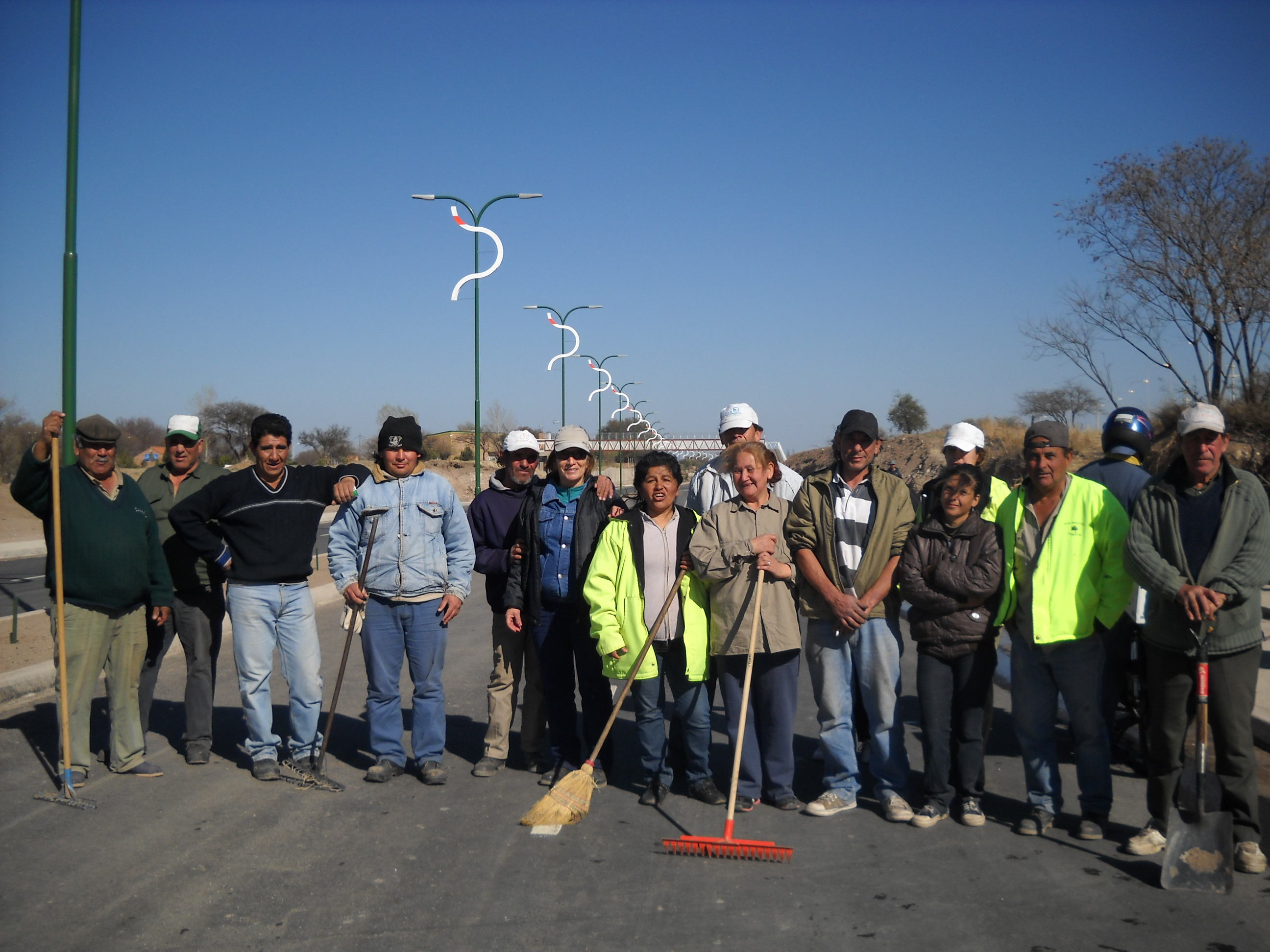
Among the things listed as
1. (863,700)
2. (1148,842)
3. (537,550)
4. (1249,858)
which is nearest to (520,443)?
(537,550)

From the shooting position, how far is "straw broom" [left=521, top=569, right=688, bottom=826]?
504cm

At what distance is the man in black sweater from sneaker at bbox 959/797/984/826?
3.73 m

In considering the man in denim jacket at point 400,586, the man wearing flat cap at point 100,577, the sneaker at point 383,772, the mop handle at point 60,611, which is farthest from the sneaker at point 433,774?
the mop handle at point 60,611

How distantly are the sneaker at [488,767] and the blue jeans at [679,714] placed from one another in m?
1.07

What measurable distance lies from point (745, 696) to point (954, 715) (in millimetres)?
1107

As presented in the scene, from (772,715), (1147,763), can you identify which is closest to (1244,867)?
(1147,763)

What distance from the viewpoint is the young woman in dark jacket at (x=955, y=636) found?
199 inches

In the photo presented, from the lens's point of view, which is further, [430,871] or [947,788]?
[947,788]

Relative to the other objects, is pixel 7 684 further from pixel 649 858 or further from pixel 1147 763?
pixel 1147 763

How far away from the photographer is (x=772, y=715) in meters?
5.36

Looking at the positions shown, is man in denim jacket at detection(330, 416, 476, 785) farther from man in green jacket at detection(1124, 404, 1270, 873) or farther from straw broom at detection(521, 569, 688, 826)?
man in green jacket at detection(1124, 404, 1270, 873)

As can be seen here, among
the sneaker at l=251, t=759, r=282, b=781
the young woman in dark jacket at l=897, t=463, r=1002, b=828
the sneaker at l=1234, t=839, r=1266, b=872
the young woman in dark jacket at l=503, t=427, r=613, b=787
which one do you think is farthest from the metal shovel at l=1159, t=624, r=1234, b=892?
the sneaker at l=251, t=759, r=282, b=781

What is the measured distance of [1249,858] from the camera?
444 centimetres

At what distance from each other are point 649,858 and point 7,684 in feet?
18.4
